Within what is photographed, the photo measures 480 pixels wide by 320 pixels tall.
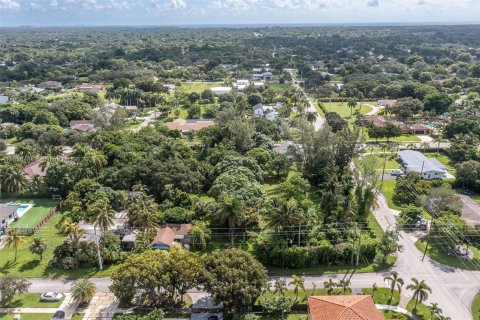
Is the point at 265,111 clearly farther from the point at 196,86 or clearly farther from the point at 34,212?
the point at 34,212

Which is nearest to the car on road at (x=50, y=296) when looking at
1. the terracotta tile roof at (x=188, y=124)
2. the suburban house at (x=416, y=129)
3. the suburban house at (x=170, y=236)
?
the suburban house at (x=170, y=236)

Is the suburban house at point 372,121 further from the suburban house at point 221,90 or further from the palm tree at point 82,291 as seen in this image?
the palm tree at point 82,291

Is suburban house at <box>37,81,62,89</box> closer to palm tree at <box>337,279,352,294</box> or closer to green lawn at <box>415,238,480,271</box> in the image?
palm tree at <box>337,279,352,294</box>

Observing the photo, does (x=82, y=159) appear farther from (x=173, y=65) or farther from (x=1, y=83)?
(x=173, y=65)

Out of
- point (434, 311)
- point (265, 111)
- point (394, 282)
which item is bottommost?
point (434, 311)

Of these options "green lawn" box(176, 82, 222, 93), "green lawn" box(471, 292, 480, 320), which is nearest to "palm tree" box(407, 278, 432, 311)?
"green lawn" box(471, 292, 480, 320)

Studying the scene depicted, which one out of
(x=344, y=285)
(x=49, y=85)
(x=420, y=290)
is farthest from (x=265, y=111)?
(x=49, y=85)
